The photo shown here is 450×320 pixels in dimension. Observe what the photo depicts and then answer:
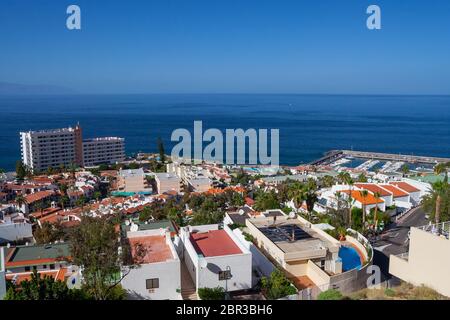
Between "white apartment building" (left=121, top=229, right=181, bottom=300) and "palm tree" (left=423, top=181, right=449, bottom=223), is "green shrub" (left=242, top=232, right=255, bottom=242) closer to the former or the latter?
"white apartment building" (left=121, top=229, right=181, bottom=300)

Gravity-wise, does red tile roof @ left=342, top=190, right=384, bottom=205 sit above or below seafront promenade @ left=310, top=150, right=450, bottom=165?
above

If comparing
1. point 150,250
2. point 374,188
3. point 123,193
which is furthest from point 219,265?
point 123,193

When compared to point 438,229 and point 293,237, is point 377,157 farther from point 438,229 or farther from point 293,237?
point 438,229

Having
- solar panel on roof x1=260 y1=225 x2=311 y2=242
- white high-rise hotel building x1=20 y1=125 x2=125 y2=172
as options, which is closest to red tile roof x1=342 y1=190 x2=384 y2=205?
solar panel on roof x1=260 y1=225 x2=311 y2=242

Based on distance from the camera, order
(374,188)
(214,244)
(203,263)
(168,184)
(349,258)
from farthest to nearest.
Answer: (168,184) < (374,188) < (349,258) < (214,244) < (203,263)

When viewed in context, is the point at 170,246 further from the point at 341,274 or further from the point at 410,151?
the point at 410,151
